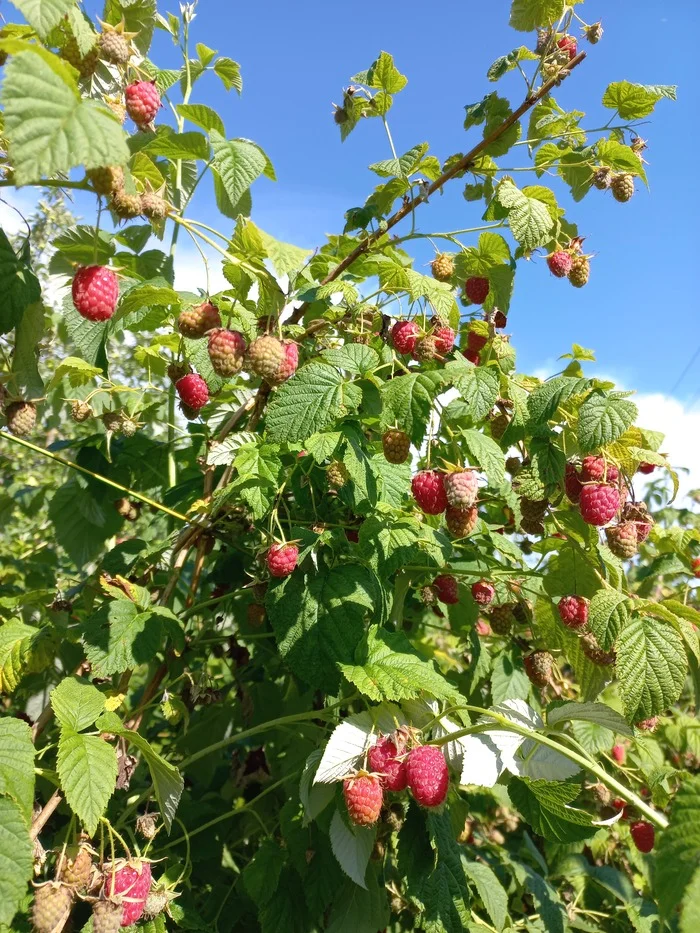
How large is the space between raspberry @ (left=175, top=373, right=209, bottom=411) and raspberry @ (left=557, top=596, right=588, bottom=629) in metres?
0.97

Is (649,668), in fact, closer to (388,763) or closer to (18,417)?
(388,763)

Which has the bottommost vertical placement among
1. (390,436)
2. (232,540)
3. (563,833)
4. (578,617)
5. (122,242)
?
(563,833)

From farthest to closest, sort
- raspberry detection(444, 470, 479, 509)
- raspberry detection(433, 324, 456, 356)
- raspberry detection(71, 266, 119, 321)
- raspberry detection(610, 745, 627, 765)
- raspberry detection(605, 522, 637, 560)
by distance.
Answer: raspberry detection(610, 745, 627, 765)
raspberry detection(433, 324, 456, 356)
raspberry detection(605, 522, 637, 560)
raspberry detection(444, 470, 479, 509)
raspberry detection(71, 266, 119, 321)

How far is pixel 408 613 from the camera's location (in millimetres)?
2113

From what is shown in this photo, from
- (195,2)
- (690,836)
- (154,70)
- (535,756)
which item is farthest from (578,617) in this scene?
(195,2)

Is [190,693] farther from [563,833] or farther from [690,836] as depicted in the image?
[690,836]

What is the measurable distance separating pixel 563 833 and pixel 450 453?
34.2 inches

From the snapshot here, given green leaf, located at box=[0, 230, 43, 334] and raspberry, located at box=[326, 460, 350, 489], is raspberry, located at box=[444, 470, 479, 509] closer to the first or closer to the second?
raspberry, located at box=[326, 460, 350, 489]

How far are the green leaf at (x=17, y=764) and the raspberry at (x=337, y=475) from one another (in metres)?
0.74

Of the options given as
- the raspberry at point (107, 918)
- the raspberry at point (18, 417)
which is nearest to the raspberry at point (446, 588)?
the raspberry at point (107, 918)

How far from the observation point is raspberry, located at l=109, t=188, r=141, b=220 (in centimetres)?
107

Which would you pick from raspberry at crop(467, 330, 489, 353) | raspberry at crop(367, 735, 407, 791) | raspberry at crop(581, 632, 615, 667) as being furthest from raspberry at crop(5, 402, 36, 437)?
raspberry at crop(581, 632, 615, 667)

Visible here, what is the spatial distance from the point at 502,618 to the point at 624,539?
489 millimetres

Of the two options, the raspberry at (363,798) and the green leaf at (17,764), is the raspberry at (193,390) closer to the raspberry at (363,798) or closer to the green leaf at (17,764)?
the green leaf at (17,764)
